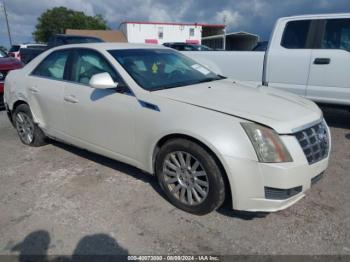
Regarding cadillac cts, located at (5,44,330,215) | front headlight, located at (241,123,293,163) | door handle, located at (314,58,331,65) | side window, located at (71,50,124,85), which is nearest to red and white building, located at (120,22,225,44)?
door handle, located at (314,58,331,65)

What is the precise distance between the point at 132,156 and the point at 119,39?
41.1m

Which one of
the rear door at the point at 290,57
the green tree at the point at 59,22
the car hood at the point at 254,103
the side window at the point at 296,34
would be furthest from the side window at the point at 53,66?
the green tree at the point at 59,22

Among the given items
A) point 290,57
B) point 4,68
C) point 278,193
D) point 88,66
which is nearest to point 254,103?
point 278,193

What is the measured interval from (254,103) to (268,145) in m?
0.57

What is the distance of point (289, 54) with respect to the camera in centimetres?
566

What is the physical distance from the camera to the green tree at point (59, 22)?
6600 centimetres

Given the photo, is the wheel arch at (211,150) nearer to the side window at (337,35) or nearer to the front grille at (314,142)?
the front grille at (314,142)

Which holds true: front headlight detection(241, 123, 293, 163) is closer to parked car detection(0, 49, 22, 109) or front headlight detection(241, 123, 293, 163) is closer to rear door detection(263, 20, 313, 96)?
rear door detection(263, 20, 313, 96)

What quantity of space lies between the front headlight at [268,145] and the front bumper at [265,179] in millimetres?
41

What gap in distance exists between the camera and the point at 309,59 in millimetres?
5461

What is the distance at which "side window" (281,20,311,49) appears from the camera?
561 centimetres

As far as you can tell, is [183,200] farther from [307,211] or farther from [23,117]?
[23,117]

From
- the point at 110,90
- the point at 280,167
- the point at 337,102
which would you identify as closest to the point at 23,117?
the point at 110,90

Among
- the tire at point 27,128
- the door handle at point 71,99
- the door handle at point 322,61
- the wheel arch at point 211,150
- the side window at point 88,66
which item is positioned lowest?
the tire at point 27,128
